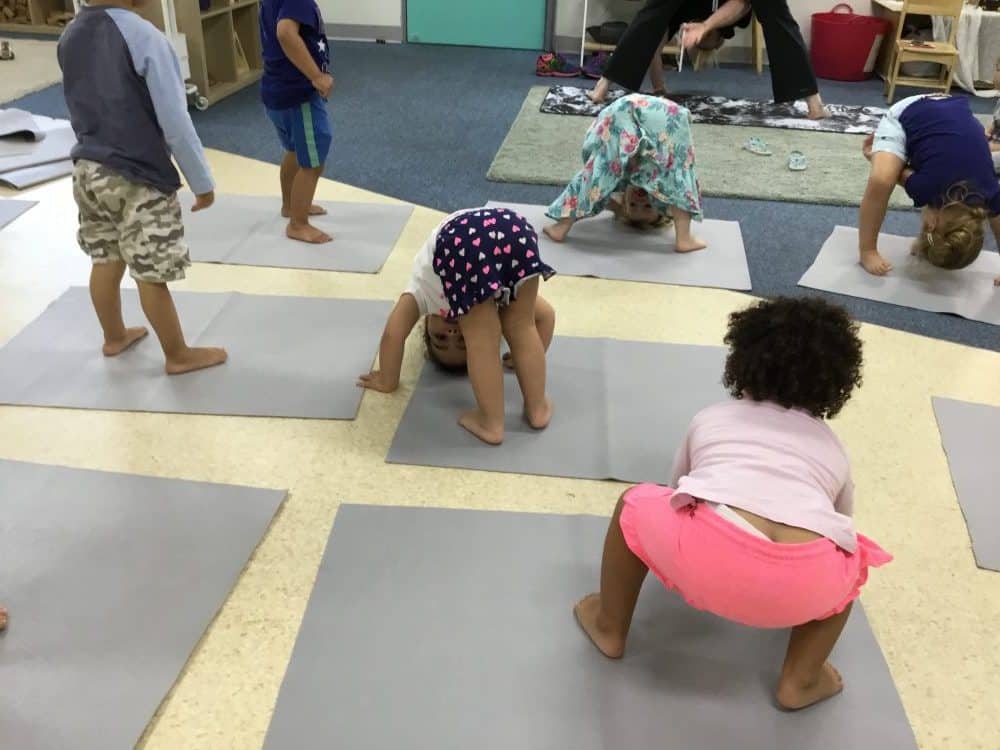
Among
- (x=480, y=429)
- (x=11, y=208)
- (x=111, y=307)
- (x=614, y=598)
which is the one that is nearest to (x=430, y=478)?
(x=480, y=429)

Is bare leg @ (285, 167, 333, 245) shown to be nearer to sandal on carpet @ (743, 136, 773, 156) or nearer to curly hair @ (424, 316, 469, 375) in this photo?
curly hair @ (424, 316, 469, 375)

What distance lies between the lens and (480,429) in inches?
68.4

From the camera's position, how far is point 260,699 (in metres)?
1.20

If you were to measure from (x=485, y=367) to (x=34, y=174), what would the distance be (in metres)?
2.18

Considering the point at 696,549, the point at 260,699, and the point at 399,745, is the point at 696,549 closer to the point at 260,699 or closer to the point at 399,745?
the point at 399,745

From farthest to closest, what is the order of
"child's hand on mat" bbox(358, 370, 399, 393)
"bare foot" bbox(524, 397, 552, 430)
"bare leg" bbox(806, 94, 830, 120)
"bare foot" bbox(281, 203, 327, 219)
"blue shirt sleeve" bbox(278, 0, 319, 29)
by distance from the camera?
"bare leg" bbox(806, 94, 830, 120)
"bare foot" bbox(281, 203, 327, 219)
"blue shirt sleeve" bbox(278, 0, 319, 29)
"child's hand on mat" bbox(358, 370, 399, 393)
"bare foot" bbox(524, 397, 552, 430)

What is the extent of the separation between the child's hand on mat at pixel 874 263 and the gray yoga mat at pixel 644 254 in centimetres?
35

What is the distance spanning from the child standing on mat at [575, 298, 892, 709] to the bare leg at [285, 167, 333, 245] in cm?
166

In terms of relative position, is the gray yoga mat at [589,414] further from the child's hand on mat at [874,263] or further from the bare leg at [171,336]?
the child's hand on mat at [874,263]

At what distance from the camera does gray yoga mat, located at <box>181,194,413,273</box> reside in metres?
2.47

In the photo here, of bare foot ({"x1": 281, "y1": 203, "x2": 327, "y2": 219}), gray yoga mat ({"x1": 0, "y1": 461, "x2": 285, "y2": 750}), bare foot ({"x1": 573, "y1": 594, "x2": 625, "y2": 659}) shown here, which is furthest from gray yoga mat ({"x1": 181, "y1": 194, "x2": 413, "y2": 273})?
bare foot ({"x1": 573, "y1": 594, "x2": 625, "y2": 659})

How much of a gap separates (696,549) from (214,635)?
742 millimetres

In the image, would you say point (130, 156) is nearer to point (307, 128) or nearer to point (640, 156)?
point (307, 128)

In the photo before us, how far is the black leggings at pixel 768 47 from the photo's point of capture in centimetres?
373
